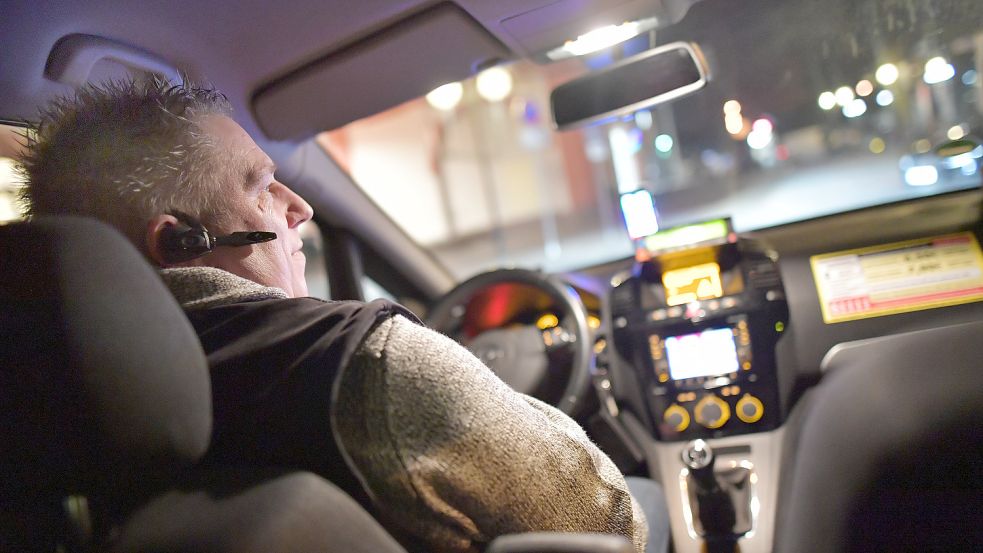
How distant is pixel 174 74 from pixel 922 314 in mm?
2458

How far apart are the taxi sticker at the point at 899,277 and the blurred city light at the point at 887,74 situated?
0.71 meters

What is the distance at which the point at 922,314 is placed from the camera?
8.71ft

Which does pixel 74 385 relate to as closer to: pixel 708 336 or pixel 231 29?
pixel 231 29

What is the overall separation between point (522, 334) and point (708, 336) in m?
0.73

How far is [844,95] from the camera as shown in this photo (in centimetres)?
335

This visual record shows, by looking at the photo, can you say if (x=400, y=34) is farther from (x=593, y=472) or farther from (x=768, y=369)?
(x=768, y=369)

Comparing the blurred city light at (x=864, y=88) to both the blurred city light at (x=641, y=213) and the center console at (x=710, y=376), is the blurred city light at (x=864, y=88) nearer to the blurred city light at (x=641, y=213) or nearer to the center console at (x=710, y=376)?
the center console at (x=710, y=376)

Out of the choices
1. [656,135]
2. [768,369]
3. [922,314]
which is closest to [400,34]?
[768,369]

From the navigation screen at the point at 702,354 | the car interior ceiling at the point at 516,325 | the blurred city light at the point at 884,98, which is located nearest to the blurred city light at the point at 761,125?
the blurred city light at the point at 884,98

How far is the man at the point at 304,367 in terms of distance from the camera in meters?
1.22

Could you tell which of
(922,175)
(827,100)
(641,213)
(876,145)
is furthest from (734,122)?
(876,145)

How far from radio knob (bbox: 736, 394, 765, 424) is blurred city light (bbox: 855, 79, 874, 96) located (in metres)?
1.39

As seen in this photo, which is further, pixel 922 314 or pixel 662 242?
pixel 662 242

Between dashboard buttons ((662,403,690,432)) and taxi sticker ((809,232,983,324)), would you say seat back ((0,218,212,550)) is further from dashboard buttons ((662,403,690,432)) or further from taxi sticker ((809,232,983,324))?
taxi sticker ((809,232,983,324))
